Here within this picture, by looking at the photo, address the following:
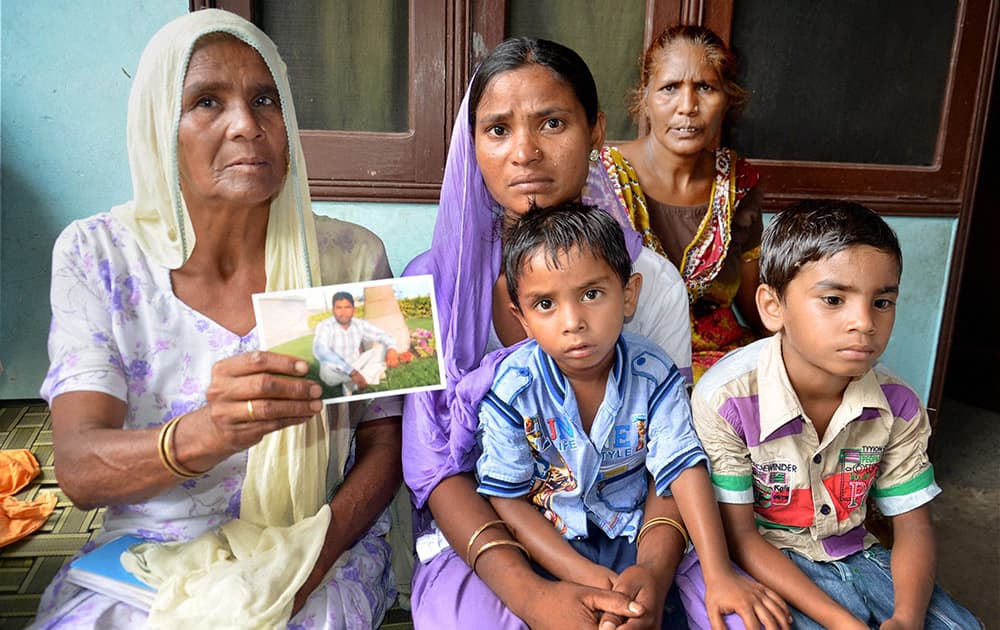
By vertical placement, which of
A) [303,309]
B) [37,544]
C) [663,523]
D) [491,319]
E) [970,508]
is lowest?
[970,508]

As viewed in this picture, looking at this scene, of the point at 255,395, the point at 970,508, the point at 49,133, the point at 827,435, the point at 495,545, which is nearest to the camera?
the point at 255,395

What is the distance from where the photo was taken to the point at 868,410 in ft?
5.06

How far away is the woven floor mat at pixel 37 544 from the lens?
165 cm

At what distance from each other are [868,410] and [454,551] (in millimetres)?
960

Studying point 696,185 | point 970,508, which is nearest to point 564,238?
point 696,185

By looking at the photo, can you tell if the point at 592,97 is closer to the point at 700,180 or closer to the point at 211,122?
the point at 211,122

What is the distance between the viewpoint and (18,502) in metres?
1.89

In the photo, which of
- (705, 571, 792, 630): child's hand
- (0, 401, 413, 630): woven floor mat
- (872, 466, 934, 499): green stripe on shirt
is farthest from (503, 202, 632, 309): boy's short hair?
A: (0, 401, 413, 630): woven floor mat

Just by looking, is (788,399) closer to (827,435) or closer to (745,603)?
(827,435)

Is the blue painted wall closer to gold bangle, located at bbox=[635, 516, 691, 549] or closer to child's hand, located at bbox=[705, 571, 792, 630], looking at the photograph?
gold bangle, located at bbox=[635, 516, 691, 549]

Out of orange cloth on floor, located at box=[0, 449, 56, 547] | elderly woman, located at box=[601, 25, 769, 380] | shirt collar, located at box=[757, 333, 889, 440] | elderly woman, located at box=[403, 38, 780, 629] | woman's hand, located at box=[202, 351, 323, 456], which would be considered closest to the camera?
woman's hand, located at box=[202, 351, 323, 456]

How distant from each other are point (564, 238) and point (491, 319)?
1.23 ft

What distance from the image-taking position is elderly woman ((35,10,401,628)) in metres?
1.29

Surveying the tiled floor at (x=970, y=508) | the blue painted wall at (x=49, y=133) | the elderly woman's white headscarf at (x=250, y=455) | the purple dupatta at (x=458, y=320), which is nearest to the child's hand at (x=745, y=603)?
the purple dupatta at (x=458, y=320)
